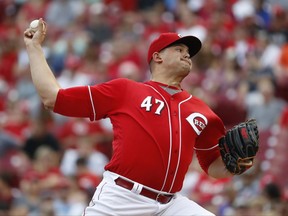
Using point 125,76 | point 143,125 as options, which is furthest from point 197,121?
point 125,76

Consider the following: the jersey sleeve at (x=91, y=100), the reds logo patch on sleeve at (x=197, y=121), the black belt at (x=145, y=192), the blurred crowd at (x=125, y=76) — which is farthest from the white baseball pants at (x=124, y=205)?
the blurred crowd at (x=125, y=76)

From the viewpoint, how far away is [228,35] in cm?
1387

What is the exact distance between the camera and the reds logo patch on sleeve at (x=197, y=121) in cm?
602

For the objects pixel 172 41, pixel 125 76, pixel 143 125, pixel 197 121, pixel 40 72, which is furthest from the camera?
pixel 125 76

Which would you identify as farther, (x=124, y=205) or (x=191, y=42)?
(x=191, y=42)

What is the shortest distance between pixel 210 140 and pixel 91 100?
1.00 metres

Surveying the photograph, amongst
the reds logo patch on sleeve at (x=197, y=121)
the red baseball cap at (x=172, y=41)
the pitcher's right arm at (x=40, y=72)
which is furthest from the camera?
the red baseball cap at (x=172, y=41)

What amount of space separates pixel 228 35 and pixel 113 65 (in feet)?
6.37

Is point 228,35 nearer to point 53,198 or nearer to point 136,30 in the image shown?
point 136,30

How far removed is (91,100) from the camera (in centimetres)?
581

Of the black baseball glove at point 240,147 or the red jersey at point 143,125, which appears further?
the black baseball glove at point 240,147

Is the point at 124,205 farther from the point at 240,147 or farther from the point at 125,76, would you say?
the point at 125,76

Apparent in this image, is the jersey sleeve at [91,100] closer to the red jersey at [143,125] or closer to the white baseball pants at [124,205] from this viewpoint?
the red jersey at [143,125]

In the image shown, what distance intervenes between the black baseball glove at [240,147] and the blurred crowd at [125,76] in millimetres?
2458
